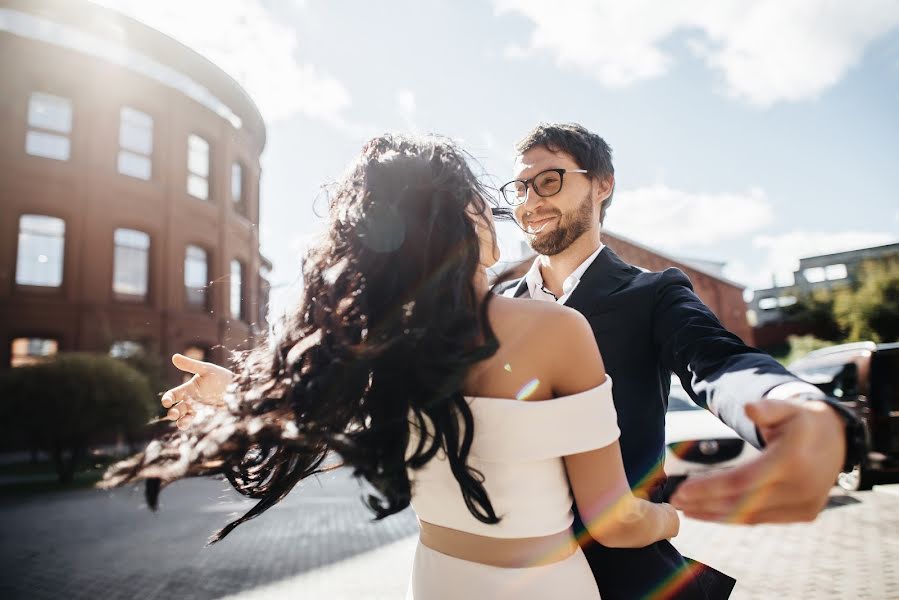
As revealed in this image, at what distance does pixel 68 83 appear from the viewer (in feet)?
58.5

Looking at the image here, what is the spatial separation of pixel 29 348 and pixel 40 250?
3087 mm

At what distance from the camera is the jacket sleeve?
1.06 m

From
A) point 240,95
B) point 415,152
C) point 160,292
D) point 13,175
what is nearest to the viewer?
point 415,152

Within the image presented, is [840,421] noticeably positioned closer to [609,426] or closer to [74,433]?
[609,426]

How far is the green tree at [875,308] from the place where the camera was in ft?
87.8

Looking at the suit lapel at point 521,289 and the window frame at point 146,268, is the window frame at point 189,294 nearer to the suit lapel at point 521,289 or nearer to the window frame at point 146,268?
the window frame at point 146,268

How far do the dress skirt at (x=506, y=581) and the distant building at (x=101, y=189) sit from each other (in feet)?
49.9

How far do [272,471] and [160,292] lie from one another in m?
19.8

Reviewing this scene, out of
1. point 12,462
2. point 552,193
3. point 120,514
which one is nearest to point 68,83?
point 12,462

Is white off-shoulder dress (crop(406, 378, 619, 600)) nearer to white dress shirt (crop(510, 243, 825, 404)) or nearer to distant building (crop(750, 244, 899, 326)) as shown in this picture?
white dress shirt (crop(510, 243, 825, 404))

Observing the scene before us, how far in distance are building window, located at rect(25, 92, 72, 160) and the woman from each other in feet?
68.2

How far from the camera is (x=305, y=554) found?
660 centimetres

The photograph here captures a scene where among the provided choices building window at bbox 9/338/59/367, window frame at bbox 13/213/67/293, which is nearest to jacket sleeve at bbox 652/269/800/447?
building window at bbox 9/338/59/367

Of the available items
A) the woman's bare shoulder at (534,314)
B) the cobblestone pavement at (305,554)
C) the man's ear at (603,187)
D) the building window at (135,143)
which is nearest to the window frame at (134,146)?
the building window at (135,143)
